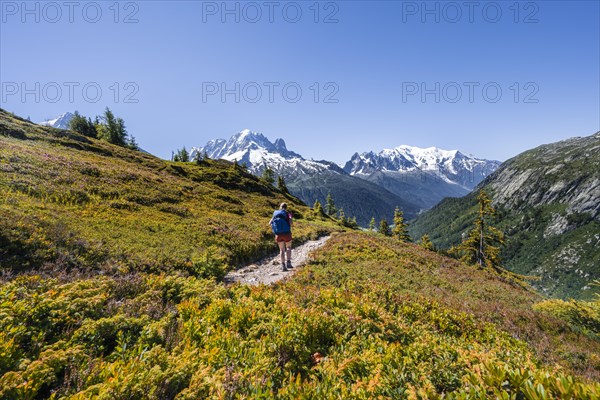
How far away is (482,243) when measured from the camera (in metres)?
36.6

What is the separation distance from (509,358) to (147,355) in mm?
6192

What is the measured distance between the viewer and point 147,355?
4.02 metres

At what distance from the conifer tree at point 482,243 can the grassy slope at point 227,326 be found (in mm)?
22935

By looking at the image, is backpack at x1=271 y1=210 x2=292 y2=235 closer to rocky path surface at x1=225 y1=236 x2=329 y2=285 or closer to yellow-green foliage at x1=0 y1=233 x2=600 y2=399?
rocky path surface at x1=225 y1=236 x2=329 y2=285

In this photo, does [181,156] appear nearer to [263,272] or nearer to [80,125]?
[80,125]

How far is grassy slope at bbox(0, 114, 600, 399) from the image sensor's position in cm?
360

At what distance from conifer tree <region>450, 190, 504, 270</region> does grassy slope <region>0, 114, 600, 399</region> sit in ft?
75.2

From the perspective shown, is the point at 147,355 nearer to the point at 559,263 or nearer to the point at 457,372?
the point at 457,372

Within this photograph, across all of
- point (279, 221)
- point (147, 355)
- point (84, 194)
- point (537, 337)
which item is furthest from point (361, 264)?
point (84, 194)

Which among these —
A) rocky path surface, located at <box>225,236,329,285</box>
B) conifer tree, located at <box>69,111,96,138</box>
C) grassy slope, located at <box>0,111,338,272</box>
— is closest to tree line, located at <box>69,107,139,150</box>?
conifer tree, located at <box>69,111,96,138</box>

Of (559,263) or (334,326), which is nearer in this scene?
(334,326)

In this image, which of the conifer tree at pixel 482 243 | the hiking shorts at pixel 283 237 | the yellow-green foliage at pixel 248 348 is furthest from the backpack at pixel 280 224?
the conifer tree at pixel 482 243

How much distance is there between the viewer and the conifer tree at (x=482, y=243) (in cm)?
3572

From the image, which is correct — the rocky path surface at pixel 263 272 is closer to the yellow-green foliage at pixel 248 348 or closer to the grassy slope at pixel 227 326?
the grassy slope at pixel 227 326
